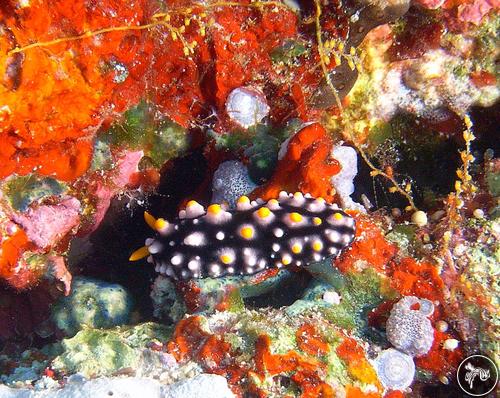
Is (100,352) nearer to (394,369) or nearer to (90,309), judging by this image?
(90,309)

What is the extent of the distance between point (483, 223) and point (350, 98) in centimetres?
203

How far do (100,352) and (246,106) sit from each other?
2619 millimetres

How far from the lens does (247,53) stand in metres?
4.07

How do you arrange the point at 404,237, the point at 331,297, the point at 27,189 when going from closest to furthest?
the point at 27,189 < the point at 331,297 < the point at 404,237

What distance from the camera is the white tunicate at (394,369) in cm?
337

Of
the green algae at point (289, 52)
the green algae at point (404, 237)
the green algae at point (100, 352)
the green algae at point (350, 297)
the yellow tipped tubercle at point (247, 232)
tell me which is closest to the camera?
the green algae at point (100, 352)

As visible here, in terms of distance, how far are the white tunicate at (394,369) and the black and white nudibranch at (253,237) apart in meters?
0.98

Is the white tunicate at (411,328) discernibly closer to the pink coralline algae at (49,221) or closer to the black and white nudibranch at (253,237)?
the black and white nudibranch at (253,237)

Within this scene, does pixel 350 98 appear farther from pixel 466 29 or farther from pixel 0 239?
pixel 0 239

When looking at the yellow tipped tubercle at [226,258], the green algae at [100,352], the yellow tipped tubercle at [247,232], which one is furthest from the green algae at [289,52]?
the green algae at [100,352]

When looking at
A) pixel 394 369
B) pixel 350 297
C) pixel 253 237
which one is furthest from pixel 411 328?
pixel 253 237

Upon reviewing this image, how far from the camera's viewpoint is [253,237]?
3.67 metres

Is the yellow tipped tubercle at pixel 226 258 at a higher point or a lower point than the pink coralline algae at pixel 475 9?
lower

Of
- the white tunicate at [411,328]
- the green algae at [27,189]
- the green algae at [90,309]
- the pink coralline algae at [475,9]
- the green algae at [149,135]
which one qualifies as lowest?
the white tunicate at [411,328]
